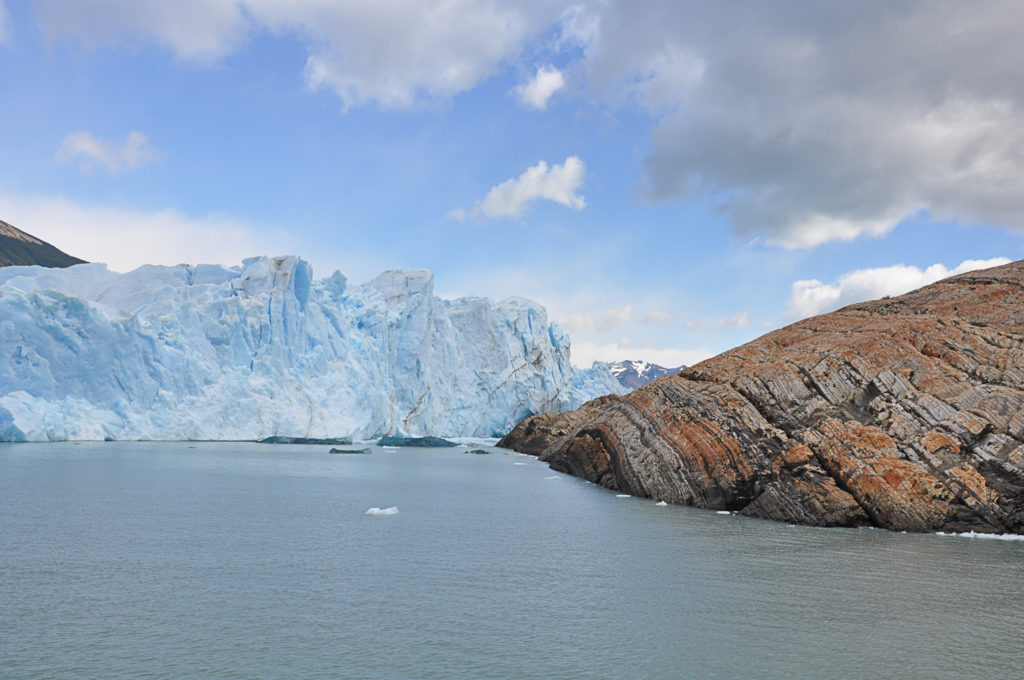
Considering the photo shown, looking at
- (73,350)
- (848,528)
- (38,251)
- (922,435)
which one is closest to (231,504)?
(848,528)

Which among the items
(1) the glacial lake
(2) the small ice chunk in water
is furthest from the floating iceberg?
A: (2) the small ice chunk in water

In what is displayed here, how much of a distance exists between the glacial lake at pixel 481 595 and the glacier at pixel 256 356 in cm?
2497

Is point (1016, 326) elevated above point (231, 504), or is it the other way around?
point (1016, 326)

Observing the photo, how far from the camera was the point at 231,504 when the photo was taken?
17.1 meters

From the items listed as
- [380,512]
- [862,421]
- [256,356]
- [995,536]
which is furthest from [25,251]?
[995,536]

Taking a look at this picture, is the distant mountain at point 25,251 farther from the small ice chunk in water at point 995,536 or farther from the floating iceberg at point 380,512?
the small ice chunk in water at point 995,536

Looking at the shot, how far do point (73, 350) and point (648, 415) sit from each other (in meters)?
33.0

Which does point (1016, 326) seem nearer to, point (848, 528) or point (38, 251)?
point (848, 528)

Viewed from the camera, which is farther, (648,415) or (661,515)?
(648,415)

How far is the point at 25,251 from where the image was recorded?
11394 centimetres

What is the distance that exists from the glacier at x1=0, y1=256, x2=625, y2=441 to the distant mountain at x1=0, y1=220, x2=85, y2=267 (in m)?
74.9

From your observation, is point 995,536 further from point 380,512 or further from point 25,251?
point 25,251

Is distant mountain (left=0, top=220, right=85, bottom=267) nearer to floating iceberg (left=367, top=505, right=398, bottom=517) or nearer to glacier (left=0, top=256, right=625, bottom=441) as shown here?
glacier (left=0, top=256, right=625, bottom=441)

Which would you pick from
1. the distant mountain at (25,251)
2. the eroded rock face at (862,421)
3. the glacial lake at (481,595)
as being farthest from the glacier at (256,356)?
the distant mountain at (25,251)
